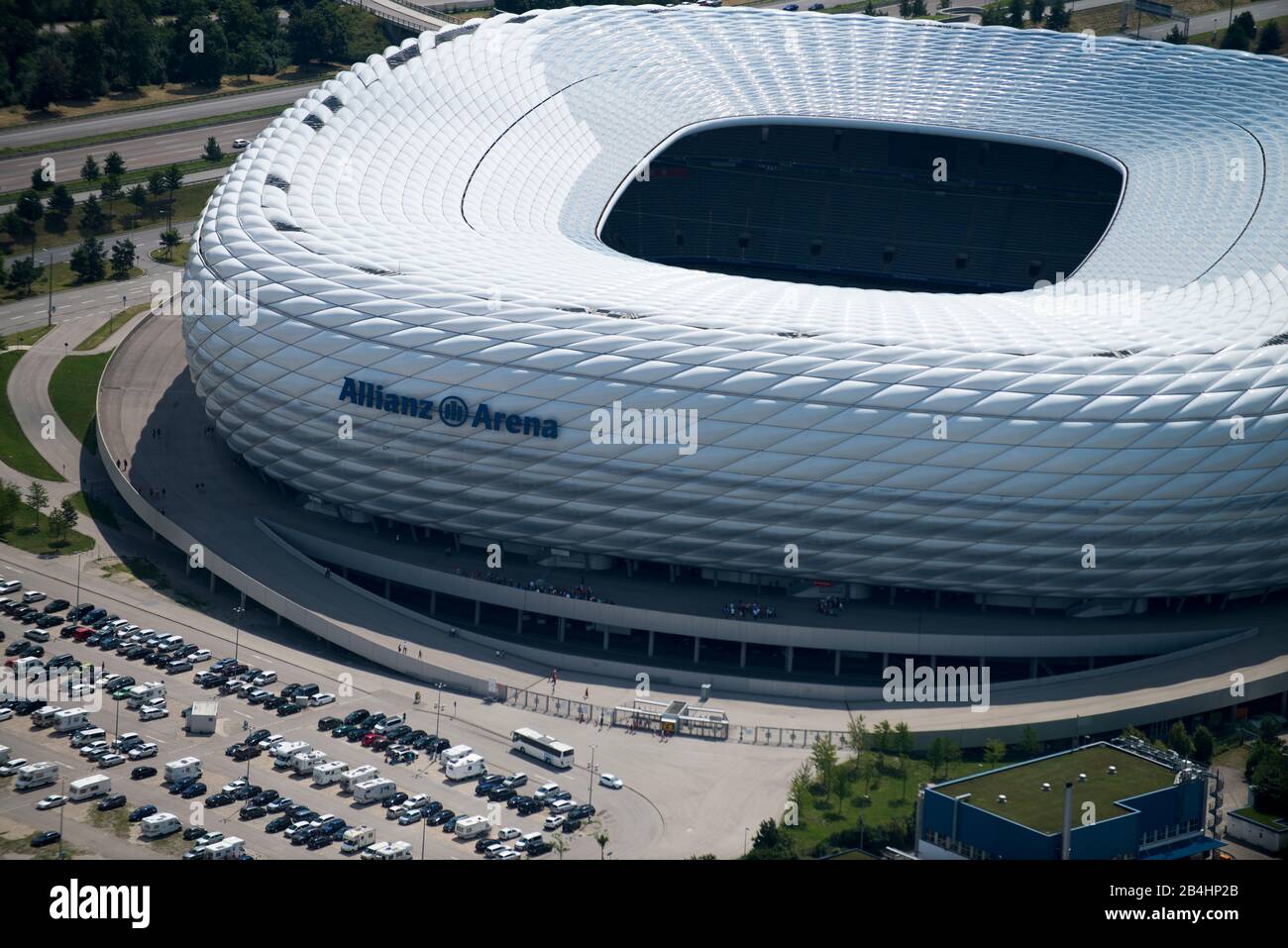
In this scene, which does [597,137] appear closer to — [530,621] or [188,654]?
[530,621]

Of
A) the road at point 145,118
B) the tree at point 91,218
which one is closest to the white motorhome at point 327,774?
the tree at point 91,218

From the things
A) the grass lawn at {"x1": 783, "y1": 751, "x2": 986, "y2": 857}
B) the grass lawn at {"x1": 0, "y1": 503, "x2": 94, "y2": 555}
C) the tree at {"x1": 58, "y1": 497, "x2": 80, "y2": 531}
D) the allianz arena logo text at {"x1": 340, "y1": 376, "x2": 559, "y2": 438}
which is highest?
the allianz arena logo text at {"x1": 340, "y1": 376, "x2": 559, "y2": 438}

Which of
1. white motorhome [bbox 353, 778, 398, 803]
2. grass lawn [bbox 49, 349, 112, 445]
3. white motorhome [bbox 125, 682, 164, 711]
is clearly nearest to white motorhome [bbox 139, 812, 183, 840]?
white motorhome [bbox 353, 778, 398, 803]

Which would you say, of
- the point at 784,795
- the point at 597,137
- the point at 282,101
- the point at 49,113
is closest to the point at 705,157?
the point at 597,137

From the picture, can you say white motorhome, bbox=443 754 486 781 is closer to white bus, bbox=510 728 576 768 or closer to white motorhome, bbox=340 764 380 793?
white bus, bbox=510 728 576 768

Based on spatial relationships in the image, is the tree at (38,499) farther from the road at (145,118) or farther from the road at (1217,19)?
the road at (1217,19)

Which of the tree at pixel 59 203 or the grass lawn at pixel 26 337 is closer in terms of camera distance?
the grass lawn at pixel 26 337
